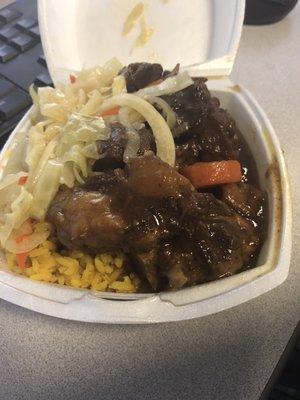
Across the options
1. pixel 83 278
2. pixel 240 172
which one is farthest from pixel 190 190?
pixel 83 278

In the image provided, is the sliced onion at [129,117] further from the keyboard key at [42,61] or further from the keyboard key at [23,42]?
the keyboard key at [23,42]

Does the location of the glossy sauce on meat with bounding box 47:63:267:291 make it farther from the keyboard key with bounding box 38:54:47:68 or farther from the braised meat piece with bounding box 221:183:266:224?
the keyboard key with bounding box 38:54:47:68

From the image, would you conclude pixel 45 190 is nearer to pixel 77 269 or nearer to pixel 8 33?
pixel 77 269

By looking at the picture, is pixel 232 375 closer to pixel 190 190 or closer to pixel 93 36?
pixel 190 190

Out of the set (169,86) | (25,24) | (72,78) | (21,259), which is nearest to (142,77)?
(169,86)

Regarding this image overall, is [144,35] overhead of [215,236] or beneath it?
overhead

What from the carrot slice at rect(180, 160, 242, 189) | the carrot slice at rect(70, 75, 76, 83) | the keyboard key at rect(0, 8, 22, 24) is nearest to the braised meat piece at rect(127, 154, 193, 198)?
the carrot slice at rect(180, 160, 242, 189)
